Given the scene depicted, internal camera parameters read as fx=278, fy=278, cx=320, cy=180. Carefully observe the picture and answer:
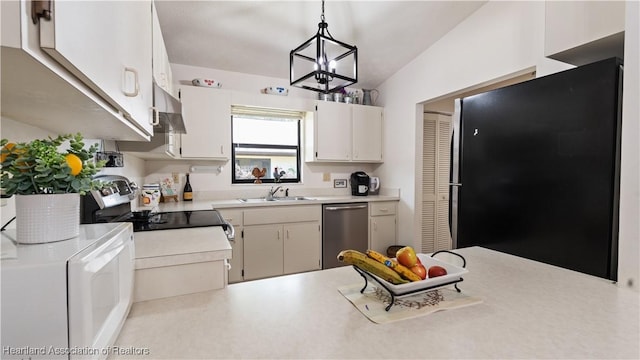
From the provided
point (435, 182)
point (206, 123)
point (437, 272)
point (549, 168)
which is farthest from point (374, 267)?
point (435, 182)

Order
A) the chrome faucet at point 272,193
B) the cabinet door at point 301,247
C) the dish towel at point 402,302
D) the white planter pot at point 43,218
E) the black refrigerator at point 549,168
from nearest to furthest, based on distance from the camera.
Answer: the white planter pot at point 43,218
the dish towel at point 402,302
the black refrigerator at point 549,168
the cabinet door at point 301,247
the chrome faucet at point 272,193

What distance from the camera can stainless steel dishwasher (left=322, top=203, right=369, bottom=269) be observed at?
3.07 m

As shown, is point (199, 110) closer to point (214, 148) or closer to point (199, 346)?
point (214, 148)

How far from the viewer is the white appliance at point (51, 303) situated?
1.39ft

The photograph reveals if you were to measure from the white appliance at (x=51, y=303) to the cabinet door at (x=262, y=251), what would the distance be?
90.2 inches

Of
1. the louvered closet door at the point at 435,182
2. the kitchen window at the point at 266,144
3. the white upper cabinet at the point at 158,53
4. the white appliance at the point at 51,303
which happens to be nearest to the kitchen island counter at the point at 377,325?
the white appliance at the point at 51,303

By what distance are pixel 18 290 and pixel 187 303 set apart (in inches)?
16.9

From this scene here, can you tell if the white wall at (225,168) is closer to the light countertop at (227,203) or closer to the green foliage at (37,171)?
the light countertop at (227,203)

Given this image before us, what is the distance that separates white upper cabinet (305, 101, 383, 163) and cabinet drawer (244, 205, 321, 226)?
0.74 metres

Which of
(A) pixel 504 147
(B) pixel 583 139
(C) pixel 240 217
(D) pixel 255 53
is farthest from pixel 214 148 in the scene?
(B) pixel 583 139

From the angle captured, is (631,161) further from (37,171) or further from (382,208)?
(382,208)

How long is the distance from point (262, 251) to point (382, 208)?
1508mm

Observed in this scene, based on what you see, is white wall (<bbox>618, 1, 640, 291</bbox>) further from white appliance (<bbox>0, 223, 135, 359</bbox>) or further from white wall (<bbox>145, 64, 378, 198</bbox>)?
white wall (<bbox>145, 64, 378, 198</bbox>)

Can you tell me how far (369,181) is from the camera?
371cm
